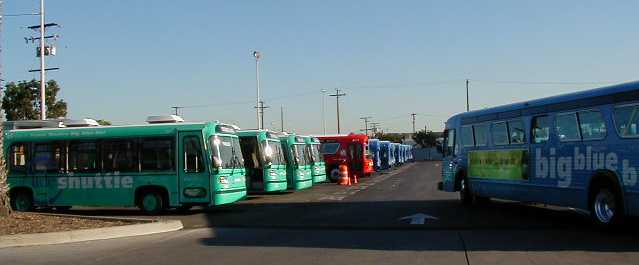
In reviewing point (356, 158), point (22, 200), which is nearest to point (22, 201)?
point (22, 200)

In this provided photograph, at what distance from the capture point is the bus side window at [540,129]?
50.0 ft

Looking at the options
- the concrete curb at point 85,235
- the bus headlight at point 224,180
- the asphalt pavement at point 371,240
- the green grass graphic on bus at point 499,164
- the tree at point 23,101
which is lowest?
the asphalt pavement at point 371,240

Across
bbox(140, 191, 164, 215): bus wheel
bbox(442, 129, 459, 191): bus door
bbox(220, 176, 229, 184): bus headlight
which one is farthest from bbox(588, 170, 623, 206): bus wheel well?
bbox(140, 191, 164, 215): bus wheel

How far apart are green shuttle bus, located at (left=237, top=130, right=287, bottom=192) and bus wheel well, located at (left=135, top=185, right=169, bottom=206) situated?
560 cm

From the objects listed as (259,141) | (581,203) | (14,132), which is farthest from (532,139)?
(14,132)

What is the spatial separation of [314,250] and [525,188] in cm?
675

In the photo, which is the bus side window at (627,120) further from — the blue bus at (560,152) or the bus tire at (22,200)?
the bus tire at (22,200)

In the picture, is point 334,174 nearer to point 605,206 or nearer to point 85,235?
point 85,235

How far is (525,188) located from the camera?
1617cm

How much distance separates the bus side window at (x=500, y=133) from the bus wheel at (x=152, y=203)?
898 centimetres

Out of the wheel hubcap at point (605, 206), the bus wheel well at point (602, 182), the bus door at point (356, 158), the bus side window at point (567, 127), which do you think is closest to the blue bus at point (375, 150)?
the bus door at point (356, 158)

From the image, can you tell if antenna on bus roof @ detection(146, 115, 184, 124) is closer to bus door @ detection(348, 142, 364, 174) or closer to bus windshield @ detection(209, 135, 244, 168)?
bus windshield @ detection(209, 135, 244, 168)

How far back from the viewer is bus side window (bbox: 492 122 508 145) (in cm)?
1733

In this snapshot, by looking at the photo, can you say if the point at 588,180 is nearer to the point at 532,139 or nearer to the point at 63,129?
the point at 532,139
